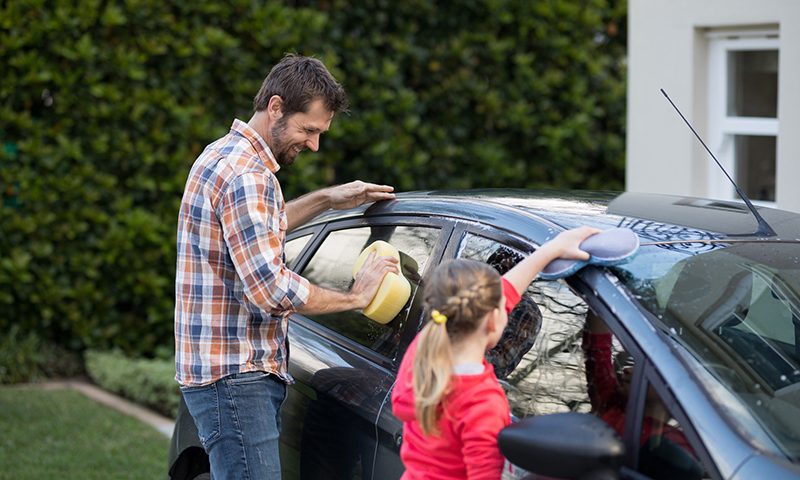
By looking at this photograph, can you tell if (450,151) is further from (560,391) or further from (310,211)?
(560,391)

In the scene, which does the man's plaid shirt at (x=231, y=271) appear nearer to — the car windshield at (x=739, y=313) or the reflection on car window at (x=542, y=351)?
the reflection on car window at (x=542, y=351)

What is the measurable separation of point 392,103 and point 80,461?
3.60 m

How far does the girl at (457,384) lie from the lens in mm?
2531

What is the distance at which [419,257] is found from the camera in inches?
132

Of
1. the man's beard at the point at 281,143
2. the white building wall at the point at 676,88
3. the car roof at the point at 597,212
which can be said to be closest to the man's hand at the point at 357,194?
the car roof at the point at 597,212

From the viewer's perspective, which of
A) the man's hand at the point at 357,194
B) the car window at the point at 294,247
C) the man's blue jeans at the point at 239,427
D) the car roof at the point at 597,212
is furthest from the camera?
the car window at the point at 294,247

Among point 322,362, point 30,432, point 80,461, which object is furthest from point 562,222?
point 30,432

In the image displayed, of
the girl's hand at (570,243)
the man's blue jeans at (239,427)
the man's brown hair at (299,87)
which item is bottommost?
the man's blue jeans at (239,427)

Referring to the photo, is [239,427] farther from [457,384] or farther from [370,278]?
[457,384]

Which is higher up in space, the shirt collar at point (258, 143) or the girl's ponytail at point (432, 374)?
the shirt collar at point (258, 143)

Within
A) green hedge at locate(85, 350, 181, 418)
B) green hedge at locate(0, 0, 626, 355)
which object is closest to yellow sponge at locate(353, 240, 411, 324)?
green hedge at locate(85, 350, 181, 418)

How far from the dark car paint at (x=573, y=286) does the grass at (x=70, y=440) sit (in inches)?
91.4

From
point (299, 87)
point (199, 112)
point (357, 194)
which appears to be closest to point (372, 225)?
point (357, 194)

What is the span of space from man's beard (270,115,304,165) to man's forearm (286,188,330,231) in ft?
1.32
